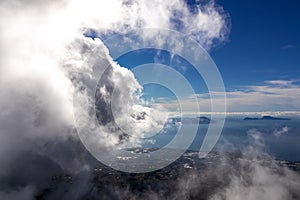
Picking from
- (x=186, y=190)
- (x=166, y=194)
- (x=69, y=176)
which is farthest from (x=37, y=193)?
(x=186, y=190)

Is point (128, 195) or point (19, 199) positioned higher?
point (19, 199)

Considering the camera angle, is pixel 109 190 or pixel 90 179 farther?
pixel 90 179

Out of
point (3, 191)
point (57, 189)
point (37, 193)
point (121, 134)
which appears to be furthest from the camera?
point (57, 189)

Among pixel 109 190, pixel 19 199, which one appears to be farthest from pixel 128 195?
pixel 19 199

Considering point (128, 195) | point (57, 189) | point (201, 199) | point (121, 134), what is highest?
point (121, 134)

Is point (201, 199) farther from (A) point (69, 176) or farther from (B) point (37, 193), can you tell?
(B) point (37, 193)

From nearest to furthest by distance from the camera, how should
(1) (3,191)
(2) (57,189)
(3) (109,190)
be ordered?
1. (1) (3,191)
2. (2) (57,189)
3. (3) (109,190)

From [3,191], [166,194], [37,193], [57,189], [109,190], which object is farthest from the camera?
[166,194]

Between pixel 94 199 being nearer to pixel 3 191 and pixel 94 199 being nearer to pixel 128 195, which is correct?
pixel 128 195

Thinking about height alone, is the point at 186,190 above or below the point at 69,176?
below
